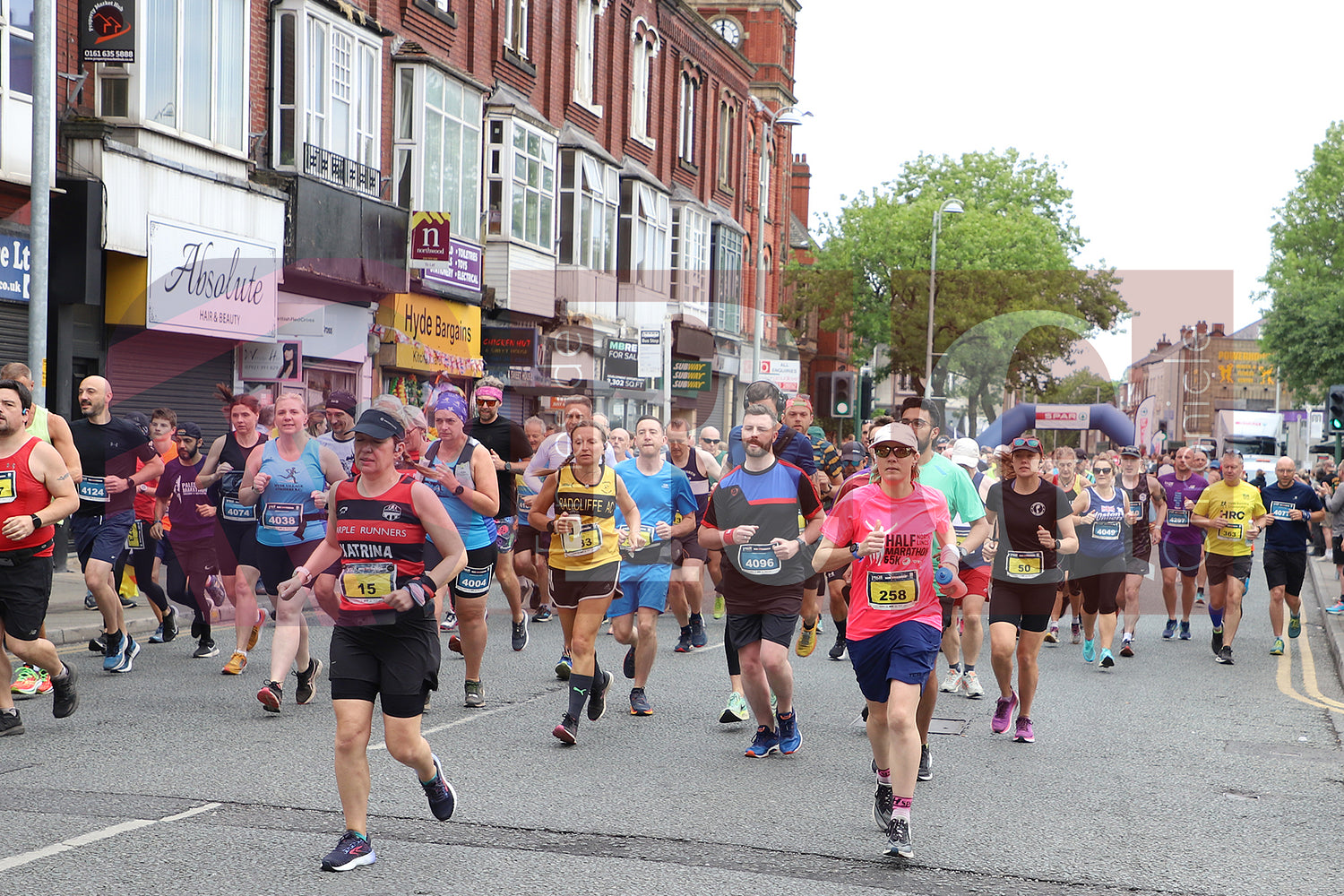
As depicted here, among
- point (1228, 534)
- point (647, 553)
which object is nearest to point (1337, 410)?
point (1228, 534)

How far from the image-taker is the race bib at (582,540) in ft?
28.3

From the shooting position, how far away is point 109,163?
55.8ft

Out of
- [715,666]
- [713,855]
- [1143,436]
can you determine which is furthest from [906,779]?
[1143,436]

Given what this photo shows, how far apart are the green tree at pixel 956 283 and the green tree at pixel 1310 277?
244 inches

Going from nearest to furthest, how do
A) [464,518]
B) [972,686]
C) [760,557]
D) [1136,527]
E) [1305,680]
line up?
1. [760,557]
2. [464,518]
3. [972,686]
4. [1305,680]
5. [1136,527]

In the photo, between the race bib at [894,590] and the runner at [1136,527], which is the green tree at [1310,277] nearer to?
the runner at [1136,527]

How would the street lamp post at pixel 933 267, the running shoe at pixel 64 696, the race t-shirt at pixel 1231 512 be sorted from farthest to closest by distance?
the street lamp post at pixel 933 267
the race t-shirt at pixel 1231 512
the running shoe at pixel 64 696

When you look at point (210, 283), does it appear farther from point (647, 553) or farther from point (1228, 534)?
point (1228, 534)

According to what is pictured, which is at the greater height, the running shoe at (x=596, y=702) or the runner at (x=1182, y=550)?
the runner at (x=1182, y=550)

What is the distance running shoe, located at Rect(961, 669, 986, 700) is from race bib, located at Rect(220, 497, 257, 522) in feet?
16.9

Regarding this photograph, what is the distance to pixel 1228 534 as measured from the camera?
13805mm

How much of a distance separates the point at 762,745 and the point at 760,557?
1.05 metres

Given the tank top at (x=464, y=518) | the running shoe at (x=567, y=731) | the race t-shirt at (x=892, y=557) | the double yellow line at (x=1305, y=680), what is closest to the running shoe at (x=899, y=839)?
the race t-shirt at (x=892, y=557)

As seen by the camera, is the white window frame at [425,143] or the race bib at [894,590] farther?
the white window frame at [425,143]
